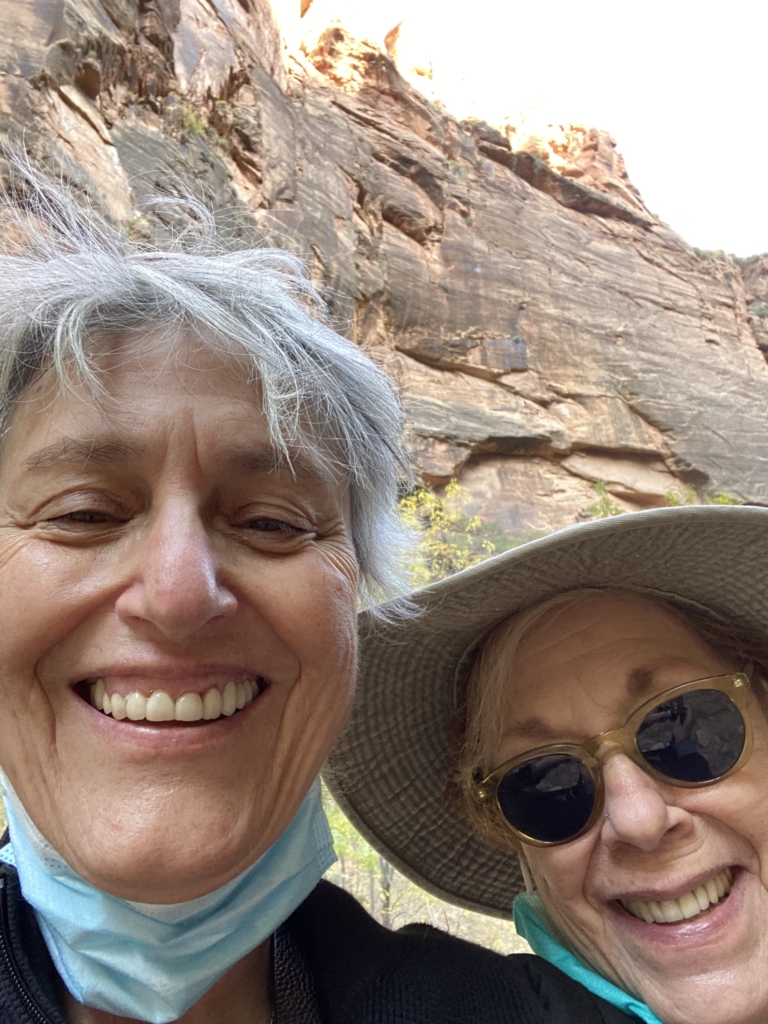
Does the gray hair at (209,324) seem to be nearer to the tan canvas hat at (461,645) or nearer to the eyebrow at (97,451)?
the eyebrow at (97,451)

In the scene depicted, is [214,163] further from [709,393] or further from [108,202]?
[709,393]

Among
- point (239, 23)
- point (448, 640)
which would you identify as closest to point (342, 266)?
point (239, 23)

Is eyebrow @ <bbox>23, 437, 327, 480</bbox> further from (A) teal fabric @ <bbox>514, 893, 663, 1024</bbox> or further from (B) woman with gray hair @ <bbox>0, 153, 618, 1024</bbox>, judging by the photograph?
(A) teal fabric @ <bbox>514, 893, 663, 1024</bbox>

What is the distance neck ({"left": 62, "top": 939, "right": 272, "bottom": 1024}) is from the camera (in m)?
1.00

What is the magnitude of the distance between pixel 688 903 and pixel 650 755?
0.74 ft

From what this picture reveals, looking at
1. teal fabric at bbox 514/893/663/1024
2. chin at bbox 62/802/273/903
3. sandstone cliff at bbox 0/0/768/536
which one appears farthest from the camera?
sandstone cliff at bbox 0/0/768/536

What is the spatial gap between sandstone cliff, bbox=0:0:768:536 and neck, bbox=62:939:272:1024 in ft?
26.0

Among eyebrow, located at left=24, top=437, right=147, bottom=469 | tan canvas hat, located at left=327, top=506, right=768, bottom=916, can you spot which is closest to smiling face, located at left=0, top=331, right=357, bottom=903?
eyebrow, located at left=24, top=437, right=147, bottom=469

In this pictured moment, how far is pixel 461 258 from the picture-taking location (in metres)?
16.0

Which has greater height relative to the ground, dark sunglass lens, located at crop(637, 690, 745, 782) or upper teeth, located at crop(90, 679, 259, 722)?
upper teeth, located at crop(90, 679, 259, 722)

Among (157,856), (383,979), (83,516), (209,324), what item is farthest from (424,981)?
(209,324)

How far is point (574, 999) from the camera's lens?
1035mm

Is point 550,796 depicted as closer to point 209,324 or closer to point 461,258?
point 209,324

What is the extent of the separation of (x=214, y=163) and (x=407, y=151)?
8.06 meters
